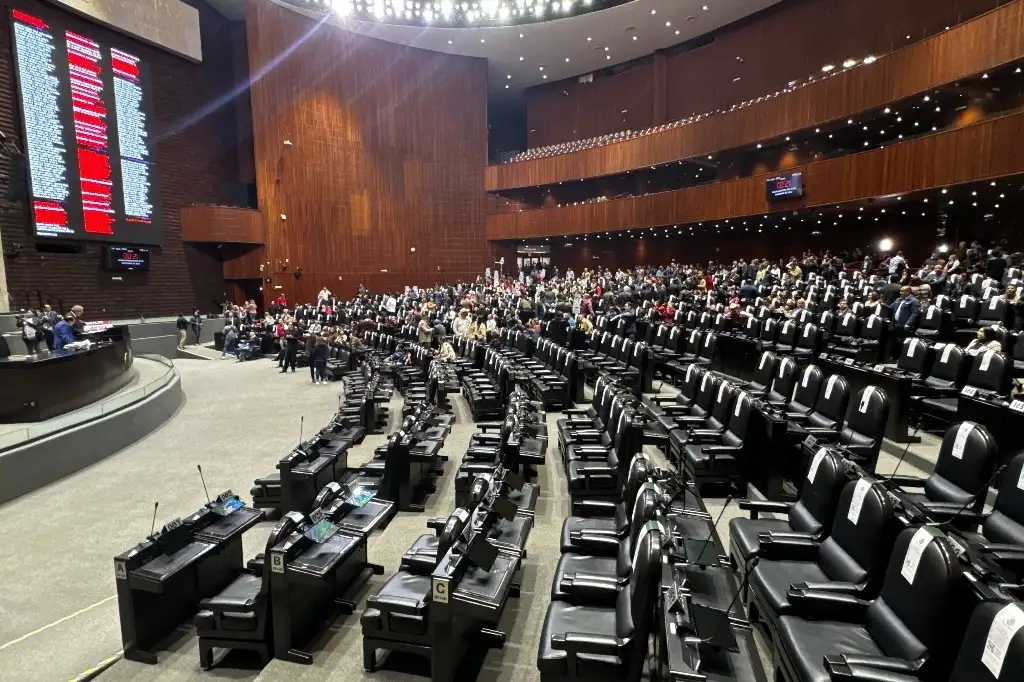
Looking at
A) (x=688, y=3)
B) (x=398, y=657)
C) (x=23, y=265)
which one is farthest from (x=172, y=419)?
(x=688, y=3)

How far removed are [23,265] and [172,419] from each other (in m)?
10.2

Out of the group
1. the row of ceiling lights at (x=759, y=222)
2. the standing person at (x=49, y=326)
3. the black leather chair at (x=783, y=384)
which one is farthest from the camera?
the row of ceiling lights at (x=759, y=222)

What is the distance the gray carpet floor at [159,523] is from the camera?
9.29 feet

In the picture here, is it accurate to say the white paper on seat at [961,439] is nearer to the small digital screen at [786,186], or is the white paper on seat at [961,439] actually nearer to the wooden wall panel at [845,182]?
the wooden wall panel at [845,182]

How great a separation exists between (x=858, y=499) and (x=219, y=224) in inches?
814

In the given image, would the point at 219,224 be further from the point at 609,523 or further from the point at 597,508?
the point at 609,523

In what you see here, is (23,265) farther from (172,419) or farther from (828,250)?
(828,250)

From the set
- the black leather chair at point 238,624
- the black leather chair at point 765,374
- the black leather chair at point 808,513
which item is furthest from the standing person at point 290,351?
the black leather chair at point 808,513

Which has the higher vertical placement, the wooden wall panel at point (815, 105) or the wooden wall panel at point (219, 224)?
the wooden wall panel at point (815, 105)

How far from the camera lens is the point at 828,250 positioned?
17906mm

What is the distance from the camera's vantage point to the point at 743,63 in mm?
20500

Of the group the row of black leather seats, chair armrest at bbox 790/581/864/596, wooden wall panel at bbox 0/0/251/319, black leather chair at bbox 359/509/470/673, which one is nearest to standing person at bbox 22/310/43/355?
wooden wall panel at bbox 0/0/251/319

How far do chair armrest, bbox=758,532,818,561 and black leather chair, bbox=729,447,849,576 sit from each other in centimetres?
3

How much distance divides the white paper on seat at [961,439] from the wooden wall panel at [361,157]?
20.8 m
